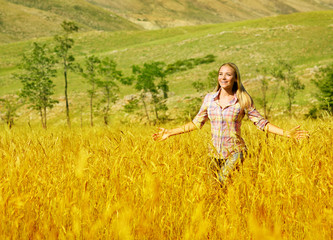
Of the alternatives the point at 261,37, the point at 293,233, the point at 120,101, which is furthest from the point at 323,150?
the point at 261,37

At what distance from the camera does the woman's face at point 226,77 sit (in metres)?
3.09

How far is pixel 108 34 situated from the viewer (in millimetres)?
74750

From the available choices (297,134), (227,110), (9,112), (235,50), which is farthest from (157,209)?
(235,50)

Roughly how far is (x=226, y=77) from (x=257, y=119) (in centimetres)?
54

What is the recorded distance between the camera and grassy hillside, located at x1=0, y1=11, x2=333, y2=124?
33500 millimetres

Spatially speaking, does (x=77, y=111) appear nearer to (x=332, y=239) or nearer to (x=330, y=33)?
(x=332, y=239)

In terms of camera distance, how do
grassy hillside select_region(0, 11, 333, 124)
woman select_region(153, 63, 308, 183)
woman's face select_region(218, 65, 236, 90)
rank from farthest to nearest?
grassy hillside select_region(0, 11, 333, 124) < woman's face select_region(218, 65, 236, 90) < woman select_region(153, 63, 308, 183)

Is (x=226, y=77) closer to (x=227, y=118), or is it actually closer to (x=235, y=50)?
(x=227, y=118)

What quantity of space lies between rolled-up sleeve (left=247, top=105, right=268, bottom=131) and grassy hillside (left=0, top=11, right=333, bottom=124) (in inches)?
854

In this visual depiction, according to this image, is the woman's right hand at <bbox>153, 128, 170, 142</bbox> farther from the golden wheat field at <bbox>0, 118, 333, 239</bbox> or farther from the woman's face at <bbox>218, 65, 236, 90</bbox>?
the woman's face at <bbox>218, 65, 236, 90</bbox>

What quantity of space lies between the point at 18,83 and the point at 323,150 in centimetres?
4556

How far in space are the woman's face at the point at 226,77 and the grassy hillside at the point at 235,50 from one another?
21.7m

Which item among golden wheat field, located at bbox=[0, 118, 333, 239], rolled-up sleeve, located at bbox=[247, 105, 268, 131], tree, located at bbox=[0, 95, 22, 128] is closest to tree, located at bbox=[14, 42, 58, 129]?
tree, located at bbox=[0, 95, 22, 128]

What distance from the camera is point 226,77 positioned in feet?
10.2
